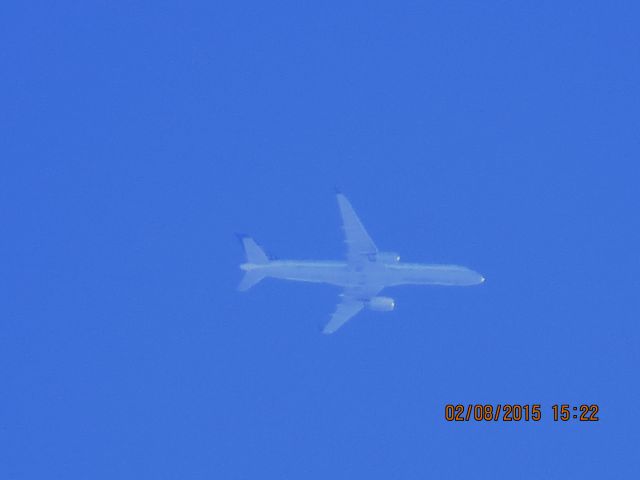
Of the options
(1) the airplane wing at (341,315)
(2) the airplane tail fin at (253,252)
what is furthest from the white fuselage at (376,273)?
(1) the airplane wing at (341,315)

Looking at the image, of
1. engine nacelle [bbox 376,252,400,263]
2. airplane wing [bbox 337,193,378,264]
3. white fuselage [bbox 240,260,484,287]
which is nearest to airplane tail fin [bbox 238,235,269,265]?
white fuselage [bbox 240,260,484,287]

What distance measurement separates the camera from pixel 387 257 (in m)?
91.1

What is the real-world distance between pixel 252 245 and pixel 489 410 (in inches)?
841

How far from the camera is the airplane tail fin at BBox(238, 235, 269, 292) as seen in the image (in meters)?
94.1

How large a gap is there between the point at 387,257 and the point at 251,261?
1062cm

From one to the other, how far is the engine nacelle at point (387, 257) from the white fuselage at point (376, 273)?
56cm

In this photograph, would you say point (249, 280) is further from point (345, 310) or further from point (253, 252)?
point (345, 310)

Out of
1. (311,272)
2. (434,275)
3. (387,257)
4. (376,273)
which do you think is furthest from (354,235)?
(434,275)

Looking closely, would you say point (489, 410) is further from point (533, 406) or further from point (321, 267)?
point (321, 267)

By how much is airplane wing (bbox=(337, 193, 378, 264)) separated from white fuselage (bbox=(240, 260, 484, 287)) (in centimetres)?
96

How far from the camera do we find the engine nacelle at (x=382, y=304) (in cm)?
9450

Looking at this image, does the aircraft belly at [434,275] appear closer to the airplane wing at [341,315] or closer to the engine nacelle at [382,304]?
the engine nacelle at [382,304]

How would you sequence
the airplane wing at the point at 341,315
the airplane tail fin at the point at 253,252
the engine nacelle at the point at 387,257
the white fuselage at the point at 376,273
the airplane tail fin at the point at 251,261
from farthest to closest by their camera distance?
the airplane wing at the point at 341,315
the airplane tail fin at the point at 253,252
the airplane tail fin at the point at 251,261
the white fuselage at the point at 376,273
the engine nacelle at the point at 387,257

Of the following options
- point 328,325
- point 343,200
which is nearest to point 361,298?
point 328,325
